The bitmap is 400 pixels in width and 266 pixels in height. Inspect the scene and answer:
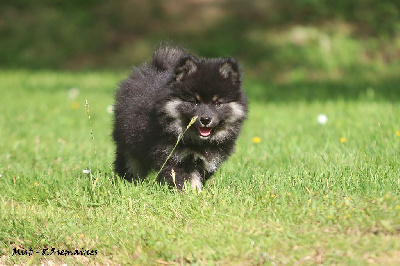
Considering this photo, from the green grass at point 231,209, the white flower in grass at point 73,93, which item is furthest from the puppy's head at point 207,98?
the white flower in grass at point 73,93

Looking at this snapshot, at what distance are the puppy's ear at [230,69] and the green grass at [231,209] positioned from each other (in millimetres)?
897

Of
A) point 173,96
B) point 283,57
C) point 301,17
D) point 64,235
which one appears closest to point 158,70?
point 173,96

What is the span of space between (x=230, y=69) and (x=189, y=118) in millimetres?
570

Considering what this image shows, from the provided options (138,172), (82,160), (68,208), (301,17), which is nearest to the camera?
(68,208)

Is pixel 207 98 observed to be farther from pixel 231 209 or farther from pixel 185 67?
pixel 231 209

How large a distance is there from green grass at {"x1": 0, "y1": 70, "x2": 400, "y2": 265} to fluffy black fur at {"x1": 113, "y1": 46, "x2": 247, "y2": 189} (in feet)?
0.75

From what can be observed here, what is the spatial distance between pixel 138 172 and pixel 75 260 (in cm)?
162

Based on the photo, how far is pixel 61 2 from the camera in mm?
20219

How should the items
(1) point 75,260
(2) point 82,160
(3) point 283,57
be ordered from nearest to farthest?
(1) point 75,260, (2) point 82,160, (3) point 283,57

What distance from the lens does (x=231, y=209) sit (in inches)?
162

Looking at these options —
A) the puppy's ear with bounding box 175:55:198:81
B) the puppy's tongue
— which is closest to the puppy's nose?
the puppy's tongue

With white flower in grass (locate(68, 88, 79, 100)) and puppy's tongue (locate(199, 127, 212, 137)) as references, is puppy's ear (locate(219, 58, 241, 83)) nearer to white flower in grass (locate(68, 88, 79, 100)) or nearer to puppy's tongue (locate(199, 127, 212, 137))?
puppy's tongue (locate(199, 127, 212, 137))

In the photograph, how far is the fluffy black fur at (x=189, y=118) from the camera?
4691 mm

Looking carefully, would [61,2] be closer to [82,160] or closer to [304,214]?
[82,160]
